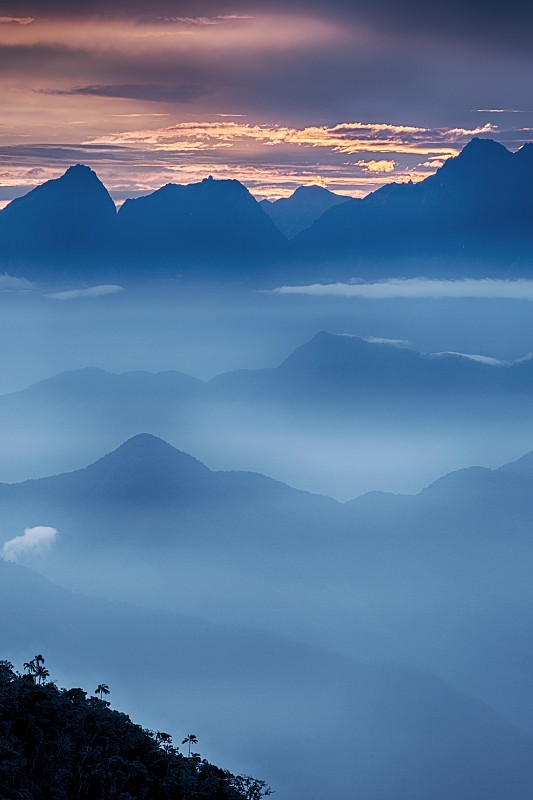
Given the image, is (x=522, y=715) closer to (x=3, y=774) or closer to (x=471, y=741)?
(x=471, y=741)

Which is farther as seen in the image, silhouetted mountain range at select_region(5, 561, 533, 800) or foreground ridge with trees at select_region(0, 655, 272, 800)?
silhouetted mountain range at select_region(5, 561, 533, 800)

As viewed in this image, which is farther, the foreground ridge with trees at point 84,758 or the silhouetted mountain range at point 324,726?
the silhouetted mountain range at point 324,726

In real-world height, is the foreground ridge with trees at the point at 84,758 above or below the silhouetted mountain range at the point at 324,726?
above

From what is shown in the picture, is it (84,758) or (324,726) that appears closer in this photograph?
(84,758)

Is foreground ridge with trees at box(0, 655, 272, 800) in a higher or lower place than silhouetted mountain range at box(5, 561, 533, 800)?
higher

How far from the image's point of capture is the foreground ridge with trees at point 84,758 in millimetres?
69000

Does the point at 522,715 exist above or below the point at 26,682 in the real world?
below

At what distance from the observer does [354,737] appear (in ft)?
597

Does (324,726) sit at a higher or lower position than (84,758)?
lower

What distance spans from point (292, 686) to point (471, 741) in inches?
1445

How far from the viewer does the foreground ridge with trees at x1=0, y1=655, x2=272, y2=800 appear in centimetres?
6900

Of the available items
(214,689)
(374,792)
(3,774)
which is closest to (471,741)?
(374,792)

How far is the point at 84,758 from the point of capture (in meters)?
71.9

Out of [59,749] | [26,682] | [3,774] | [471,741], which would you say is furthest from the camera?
[471,741]
